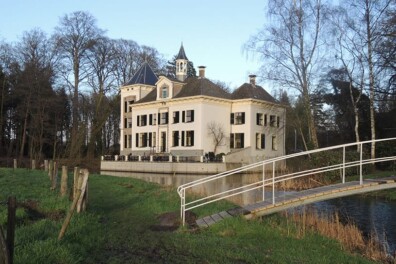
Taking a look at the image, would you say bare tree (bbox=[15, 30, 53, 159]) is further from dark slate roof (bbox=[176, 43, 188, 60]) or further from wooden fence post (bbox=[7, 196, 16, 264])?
wooden fence post (bbox=[7, 196, 16, 264])

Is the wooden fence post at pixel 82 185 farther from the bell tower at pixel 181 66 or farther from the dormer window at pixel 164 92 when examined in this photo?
the bell tower at pixel 181 66

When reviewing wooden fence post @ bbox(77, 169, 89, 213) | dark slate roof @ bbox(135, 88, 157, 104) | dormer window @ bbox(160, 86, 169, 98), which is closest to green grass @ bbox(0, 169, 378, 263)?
wooden fence post @ bbox(77, 169, 89, 213)

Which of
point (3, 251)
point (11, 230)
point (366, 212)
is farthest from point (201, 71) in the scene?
point (3, 251)

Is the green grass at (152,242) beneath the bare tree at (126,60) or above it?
beneath

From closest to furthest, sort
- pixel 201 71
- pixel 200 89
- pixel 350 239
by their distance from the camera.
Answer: pixel 350 239 → pixel 200 89 → pixel 201 71

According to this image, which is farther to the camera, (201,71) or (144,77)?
(144,77)

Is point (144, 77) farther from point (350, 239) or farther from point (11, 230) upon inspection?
point (11, 230)

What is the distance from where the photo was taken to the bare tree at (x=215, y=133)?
49.6 meters

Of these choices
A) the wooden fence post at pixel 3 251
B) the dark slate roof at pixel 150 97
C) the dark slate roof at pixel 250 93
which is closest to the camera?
the wooden fence post at pixel 3 251

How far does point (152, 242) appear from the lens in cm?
770

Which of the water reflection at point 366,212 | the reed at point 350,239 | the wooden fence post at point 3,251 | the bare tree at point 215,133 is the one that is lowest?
the water reflection at point 366,212

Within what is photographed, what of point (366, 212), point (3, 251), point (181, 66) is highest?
point (181, 66)

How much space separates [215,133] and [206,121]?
179cm

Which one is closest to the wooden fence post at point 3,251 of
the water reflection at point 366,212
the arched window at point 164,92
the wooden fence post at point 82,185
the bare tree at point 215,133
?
the wooden fence post at point 82,185
